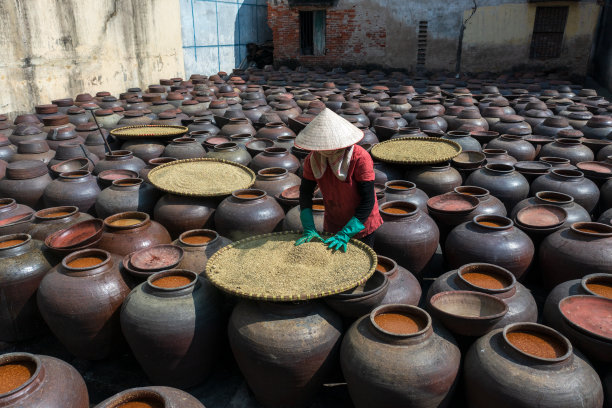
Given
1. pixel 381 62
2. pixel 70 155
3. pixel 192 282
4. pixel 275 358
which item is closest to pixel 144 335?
pixel 192 282

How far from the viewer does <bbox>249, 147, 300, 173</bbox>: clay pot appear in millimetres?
6203

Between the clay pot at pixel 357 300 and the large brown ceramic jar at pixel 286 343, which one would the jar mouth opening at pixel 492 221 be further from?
the large brown ceramic jar at pixel 286 343

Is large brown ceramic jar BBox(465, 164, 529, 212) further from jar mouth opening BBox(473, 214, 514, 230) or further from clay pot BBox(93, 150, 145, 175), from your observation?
clay pot BBox(93, 150, 145, 175)

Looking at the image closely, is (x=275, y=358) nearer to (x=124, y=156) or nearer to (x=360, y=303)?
(x=360, y=303)

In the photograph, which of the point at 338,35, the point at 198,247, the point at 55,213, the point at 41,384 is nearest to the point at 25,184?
the point at 55,213

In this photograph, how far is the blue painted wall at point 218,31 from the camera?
1677 cm

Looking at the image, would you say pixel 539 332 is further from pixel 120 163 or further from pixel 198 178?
pixel 120 163

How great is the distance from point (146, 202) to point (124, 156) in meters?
1.41

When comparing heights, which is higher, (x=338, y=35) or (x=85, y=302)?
(x=338, y=35)

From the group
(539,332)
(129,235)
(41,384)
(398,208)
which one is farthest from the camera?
(398,208)

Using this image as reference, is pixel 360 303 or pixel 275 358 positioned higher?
pixel 360 303

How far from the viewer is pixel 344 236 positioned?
3395 millimetres

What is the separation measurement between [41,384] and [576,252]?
13.8ft

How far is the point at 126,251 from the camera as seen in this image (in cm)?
427
